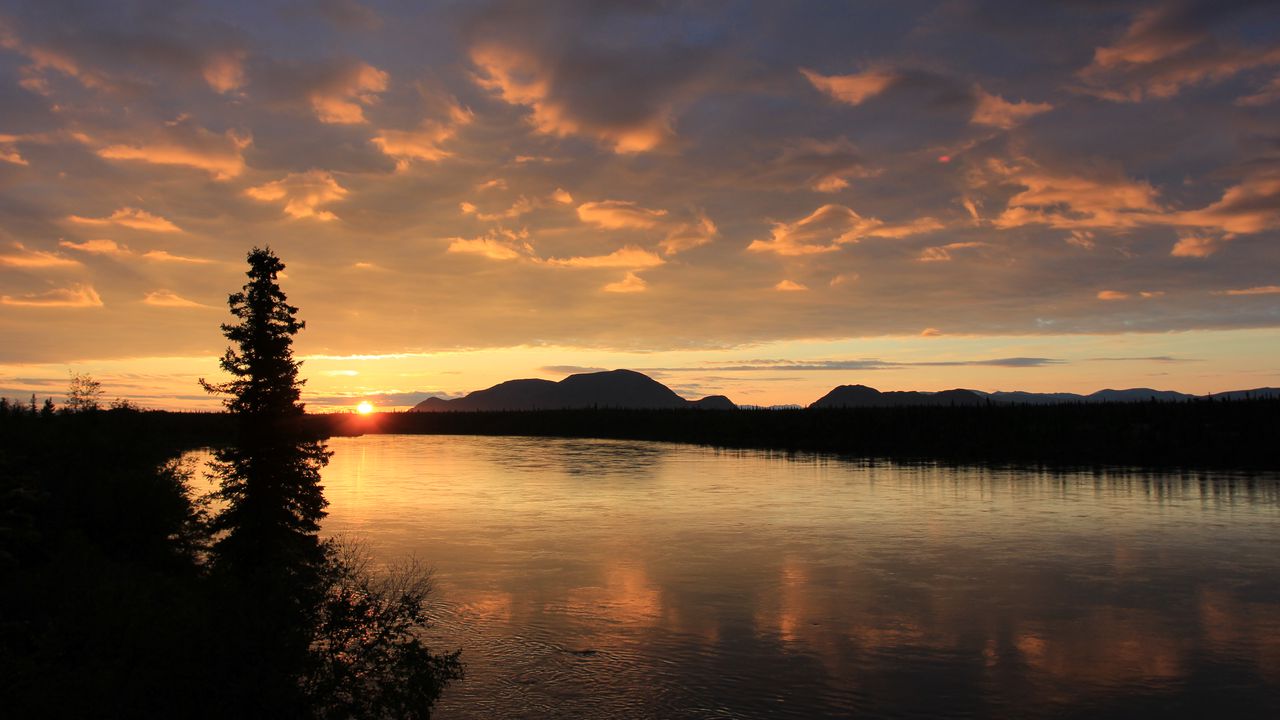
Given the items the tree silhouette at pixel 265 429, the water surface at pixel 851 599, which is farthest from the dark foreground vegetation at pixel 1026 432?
the tree silhouette at pixel 265 429

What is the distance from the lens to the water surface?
17.5 m

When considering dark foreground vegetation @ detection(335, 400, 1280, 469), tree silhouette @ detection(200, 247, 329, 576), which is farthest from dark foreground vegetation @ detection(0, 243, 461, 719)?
dark foreground vegetation @ detection(335, 400, 1280, 469)

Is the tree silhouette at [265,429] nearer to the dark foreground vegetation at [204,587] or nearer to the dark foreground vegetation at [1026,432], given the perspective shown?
the dark foreground vegetation at [204,587]

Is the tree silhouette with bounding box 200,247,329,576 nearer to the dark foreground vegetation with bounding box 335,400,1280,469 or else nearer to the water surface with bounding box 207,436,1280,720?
the water surface with bounding box 207,436,1280,720

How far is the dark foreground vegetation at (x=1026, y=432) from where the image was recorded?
270 feet

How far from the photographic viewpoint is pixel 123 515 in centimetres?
2844

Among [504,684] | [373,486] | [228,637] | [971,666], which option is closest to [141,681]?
[228,637]

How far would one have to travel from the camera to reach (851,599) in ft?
84.0

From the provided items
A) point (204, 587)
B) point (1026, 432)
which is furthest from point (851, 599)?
point (1026, 432)

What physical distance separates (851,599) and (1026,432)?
8143cm

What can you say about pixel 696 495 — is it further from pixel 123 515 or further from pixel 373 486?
pixel 123 515

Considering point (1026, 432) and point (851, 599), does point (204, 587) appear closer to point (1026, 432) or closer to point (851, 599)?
point (851, 599)

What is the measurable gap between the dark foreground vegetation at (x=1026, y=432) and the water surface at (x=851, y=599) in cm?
3199

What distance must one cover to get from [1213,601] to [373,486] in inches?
2046
